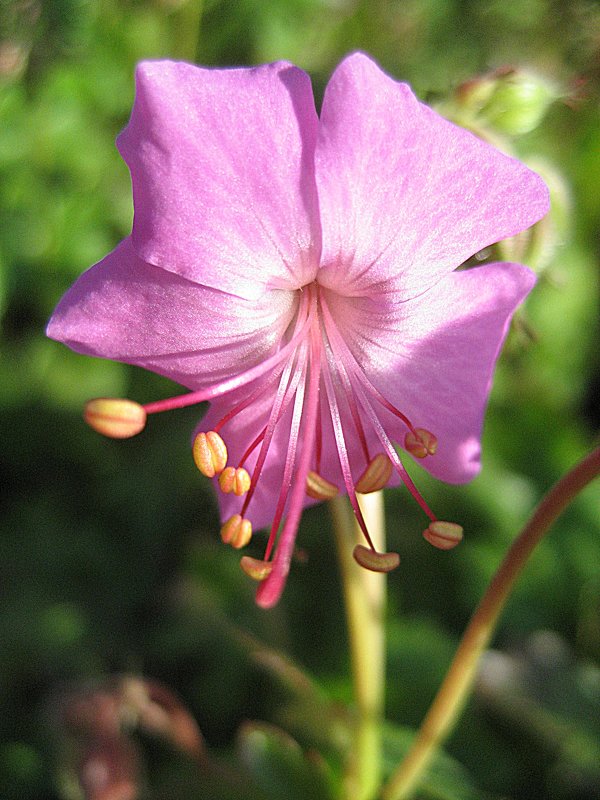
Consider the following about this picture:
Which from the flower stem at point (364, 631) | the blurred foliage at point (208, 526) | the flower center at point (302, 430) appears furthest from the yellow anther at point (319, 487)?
the blurred foliage at point (208, 526)

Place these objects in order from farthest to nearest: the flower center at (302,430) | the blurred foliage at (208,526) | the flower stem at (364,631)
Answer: the blurred foliage at (208,526)
the flower stem at (364,631)
the flower center at (302,430)

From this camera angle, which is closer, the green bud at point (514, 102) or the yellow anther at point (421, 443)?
the yellow anther at point (421, 443)

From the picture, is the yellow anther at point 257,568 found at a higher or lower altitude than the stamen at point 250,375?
lower

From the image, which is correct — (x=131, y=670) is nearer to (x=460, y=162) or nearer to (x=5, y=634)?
(x=5, y=634)

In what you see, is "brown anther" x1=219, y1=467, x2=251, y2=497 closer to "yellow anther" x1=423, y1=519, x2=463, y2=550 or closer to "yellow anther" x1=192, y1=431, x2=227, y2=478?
"yellow anther" x1=192, y1=431, x2=227, y2=478

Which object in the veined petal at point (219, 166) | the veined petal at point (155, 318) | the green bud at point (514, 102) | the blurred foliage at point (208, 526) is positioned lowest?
the blurred foliage at point (208, 526)

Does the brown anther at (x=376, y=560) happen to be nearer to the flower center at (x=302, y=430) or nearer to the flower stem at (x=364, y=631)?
the flower center at (x=302, y=430)

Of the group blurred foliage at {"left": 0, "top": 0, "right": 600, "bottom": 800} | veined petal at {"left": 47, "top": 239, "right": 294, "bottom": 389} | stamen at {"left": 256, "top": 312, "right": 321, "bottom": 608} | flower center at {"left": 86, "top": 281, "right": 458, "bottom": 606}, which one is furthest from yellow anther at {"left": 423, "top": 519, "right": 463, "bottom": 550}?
blurred foliage at {"left": 0, "top": 0, "right": 600, "bottom": 800}
